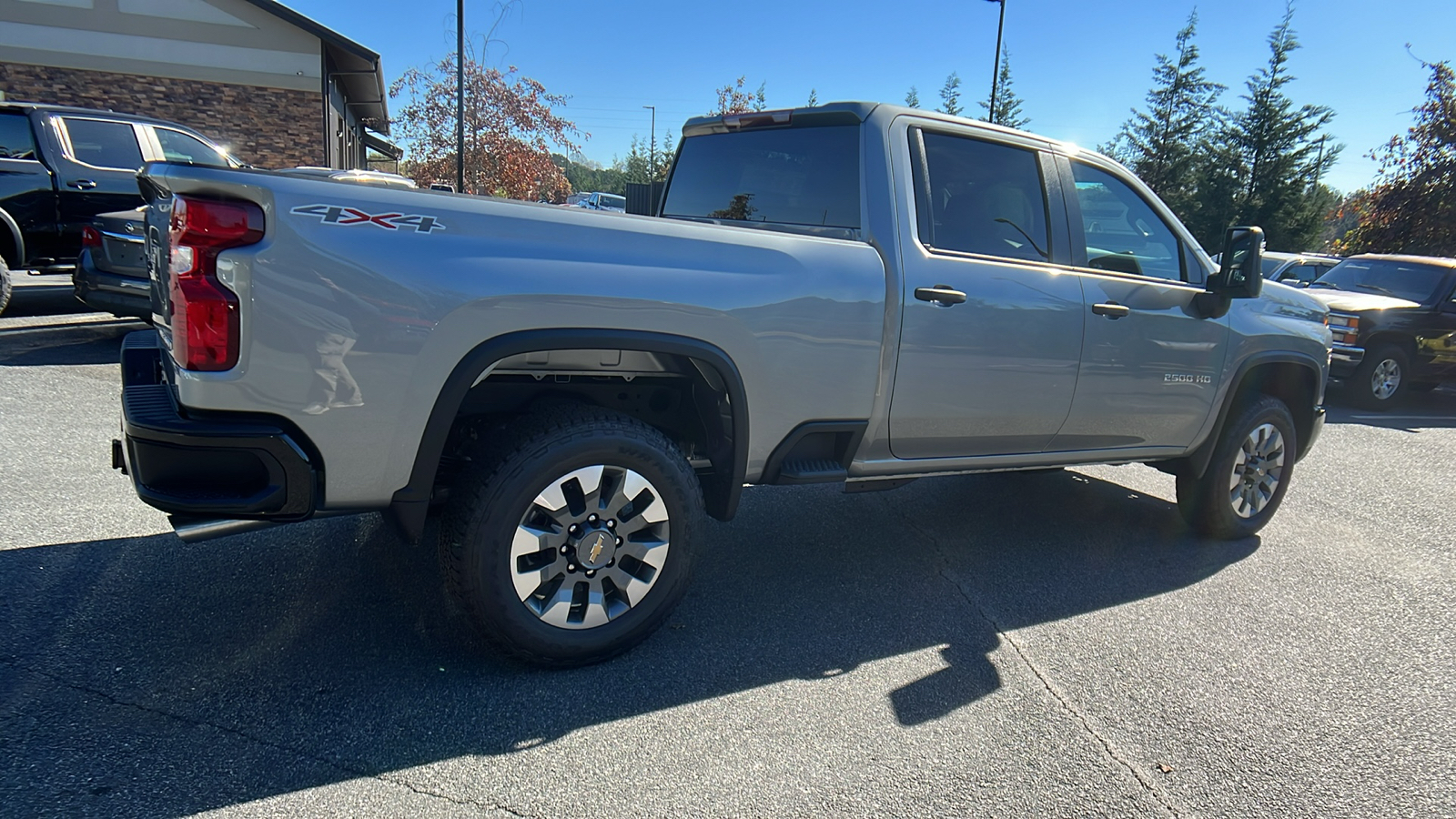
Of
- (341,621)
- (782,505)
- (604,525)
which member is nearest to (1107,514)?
(782,505)

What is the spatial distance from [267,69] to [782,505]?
1804cm

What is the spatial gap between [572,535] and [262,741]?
1.06m

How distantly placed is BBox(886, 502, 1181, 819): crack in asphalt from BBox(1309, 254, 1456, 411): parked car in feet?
A: 28.0

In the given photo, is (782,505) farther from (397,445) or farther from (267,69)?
(267,69)

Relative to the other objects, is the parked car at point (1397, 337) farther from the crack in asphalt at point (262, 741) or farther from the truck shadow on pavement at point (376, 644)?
the crack in asphalt at point (262, 741)

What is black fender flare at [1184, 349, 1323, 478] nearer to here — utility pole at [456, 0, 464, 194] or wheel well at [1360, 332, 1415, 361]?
wheel well at [1360, 332, 1415, 361]

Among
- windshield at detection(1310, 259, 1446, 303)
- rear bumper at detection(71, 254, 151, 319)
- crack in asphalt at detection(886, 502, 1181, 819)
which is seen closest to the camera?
crack in asphalt at detection(886, 502, 1181, 819)

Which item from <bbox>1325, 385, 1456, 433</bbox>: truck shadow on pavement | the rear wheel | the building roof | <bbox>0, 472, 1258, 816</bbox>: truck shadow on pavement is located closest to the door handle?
<bbox>0, 472, 1258, 816</bbox>: truck shadow on pavement

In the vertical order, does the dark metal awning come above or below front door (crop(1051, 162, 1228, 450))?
above

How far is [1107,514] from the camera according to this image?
5375mm

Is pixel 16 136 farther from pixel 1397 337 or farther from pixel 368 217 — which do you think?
pixel 1397 337

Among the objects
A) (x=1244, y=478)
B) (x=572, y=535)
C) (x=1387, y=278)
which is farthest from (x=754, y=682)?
(x=1387, y=278)

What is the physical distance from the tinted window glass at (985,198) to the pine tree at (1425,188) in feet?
71.0

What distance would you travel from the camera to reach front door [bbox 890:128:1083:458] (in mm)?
3537
